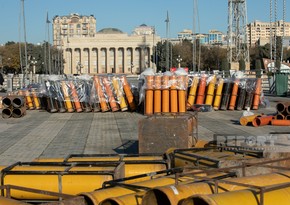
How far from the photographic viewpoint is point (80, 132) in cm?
1677

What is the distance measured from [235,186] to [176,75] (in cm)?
1734

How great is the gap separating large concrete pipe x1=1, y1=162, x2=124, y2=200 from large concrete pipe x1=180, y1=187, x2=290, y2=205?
184cm

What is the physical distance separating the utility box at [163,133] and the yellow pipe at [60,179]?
14.6 feet

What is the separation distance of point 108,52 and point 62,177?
14944 cm

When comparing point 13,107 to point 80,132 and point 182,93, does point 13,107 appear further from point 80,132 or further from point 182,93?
point 182,93

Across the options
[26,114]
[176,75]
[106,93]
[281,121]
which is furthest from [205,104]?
[26,114]

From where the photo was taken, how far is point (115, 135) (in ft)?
51.5

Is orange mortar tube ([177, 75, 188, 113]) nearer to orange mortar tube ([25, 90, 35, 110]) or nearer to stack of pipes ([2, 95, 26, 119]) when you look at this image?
stack of pipes ([2, 95, 26, 119])

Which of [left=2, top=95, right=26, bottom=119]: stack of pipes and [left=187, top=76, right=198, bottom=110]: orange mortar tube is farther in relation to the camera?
[left=187, top=76, right=198, bottom=110]: orange mortar tube

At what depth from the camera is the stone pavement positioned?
12734 millimetres

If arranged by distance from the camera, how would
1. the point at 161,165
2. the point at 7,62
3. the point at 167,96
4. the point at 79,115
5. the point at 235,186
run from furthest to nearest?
the point at 7,62, the point at 79,115, the point at 167,96, the point at 161,165, the point at 235,186

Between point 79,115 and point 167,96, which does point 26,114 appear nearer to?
point 79,115

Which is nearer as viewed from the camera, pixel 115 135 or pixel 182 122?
pixel 182 122

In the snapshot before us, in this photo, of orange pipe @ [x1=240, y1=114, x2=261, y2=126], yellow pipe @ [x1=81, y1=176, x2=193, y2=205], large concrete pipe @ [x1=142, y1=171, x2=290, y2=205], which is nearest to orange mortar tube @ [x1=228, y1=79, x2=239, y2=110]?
orange pipe @ [x1=240, y1=114, x2=261, y2=126]
